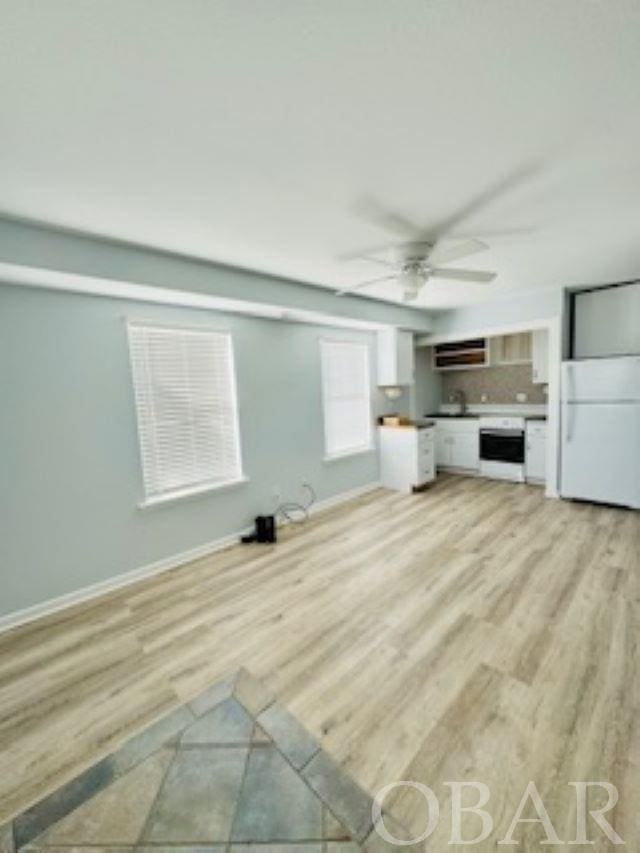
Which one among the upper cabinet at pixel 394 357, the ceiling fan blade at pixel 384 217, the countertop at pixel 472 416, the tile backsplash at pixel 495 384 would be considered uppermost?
the ceiling fan blade at pixel 384 217

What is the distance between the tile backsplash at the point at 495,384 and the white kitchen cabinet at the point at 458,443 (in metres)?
0.74

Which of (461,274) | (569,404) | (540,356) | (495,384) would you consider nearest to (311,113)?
(461,274)

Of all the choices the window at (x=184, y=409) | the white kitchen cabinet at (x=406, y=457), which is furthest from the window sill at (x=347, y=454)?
the window at (x=184, y=409)

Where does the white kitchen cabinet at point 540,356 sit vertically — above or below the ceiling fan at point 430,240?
below

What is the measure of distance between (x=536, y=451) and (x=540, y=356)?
1.29 meters

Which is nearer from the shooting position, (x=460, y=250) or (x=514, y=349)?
(x=460, y=250)

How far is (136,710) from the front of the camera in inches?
69.7

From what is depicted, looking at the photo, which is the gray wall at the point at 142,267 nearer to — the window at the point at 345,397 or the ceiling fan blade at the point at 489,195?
the window at the point at 345,397

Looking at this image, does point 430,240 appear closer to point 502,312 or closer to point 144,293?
point 144,293

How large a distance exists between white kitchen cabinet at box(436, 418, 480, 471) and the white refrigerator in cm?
130

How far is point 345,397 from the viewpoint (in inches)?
190

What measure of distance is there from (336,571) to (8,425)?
2490 millimetres

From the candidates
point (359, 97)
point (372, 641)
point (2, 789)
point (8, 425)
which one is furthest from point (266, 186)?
point (2, 789)

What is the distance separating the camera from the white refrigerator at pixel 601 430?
3.82m
